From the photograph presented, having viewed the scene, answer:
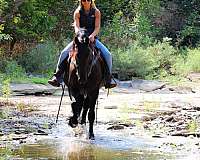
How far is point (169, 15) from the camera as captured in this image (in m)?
33.4

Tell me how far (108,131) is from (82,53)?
213 centimetres

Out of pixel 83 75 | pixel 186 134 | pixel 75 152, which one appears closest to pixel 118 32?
pixel 186 134

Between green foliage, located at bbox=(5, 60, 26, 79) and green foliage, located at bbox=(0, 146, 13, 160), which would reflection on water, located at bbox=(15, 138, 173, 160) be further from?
green foliage, located at bbox=(5, 60, 26, 79)

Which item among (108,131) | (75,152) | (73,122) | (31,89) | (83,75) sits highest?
(83,75)

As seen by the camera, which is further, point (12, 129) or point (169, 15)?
point (169, 15)

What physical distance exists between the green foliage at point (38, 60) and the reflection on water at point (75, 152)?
15303 millimetres

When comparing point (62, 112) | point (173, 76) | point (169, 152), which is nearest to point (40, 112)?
point (62, 112)

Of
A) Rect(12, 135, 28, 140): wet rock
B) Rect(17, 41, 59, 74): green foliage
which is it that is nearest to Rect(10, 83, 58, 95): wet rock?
Rect(17, 41, 59, 74): green foliage

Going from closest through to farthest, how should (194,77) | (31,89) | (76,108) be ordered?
(76,108) < (31,89) < (194,77)

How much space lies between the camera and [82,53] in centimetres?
907

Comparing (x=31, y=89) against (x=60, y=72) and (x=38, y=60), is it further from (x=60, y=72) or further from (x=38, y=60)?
(x=60, y=72)

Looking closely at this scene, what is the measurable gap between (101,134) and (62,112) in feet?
12.3

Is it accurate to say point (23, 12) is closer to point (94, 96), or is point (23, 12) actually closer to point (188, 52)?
point (188, 52)

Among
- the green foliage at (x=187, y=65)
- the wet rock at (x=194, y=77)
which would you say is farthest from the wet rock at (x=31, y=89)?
the green foliage at (x=187, y=65)
